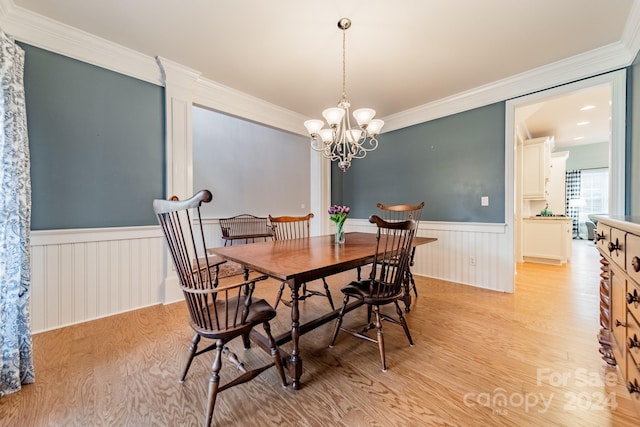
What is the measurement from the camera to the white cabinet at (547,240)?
4.46m

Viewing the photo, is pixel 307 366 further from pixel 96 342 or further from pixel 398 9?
pixel 398 9

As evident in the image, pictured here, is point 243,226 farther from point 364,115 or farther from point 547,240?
point 547,240

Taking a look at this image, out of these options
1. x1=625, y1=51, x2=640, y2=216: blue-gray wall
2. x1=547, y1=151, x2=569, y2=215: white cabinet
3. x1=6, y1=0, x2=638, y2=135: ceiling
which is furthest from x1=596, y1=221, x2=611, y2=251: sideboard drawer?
x1=547, y1=151, x2=569, y2=215: white cabinet

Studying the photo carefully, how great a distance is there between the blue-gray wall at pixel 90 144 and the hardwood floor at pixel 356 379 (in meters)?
1.04

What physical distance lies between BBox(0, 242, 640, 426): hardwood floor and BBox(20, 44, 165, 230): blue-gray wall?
104 centimetres

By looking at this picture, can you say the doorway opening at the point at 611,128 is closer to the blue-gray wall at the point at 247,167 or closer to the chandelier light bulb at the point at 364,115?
the chandelier light bulb at the point at 364,115

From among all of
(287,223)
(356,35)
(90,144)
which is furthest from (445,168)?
(90,144)

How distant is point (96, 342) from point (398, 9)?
3.44 meters

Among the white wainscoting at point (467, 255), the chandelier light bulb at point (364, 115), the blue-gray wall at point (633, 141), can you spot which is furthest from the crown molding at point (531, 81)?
the chandelier light bulb at point (364, 115)

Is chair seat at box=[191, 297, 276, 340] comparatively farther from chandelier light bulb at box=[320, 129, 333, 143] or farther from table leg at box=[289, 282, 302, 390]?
chandelier light bulb at box=[320, 129, 333, 143]

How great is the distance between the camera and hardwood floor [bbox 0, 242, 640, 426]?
1268mm

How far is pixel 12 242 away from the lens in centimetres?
144

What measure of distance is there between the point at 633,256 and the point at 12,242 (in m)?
2.97

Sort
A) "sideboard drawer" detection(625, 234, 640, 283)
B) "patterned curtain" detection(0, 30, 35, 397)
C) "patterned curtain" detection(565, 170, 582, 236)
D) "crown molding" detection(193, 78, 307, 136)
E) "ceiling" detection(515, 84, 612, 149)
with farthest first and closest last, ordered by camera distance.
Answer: "patterned curtain" detection(565, 170, 582, 236) → "ceiling" detection(515, 84, 612, 149) → "crown molding" detection(193, 78, 307, 136) → "patterned curtain" detection(0, 30, 35, 397) → "sideboard drawer" detection(625, 234, 640, 283)
